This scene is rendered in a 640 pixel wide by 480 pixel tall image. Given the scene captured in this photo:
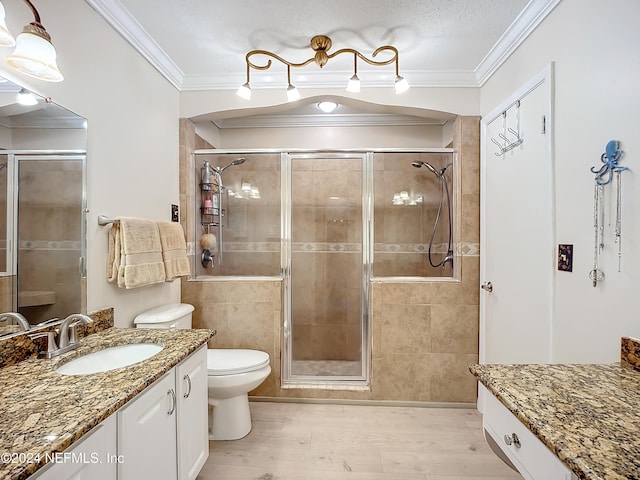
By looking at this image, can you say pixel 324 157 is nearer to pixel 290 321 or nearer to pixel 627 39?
pixel 290 321

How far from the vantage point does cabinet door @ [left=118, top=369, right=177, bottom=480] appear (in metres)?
0.99

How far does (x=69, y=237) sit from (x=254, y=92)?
160 centimetres

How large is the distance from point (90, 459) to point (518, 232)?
2.13 meters

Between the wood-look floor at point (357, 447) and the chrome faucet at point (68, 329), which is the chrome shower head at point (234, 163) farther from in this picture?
the wood-look floor at point (357, 447)

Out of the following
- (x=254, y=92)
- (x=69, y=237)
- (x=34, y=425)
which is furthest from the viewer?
(x=254, y=92)

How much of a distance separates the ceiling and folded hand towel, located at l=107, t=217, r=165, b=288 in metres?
1.08

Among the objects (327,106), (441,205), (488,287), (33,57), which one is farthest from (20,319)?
(441,205)

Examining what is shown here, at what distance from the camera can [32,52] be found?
1.13 metres

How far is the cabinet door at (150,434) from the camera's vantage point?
989mm

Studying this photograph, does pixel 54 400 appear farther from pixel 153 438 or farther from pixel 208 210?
pixel 208 210

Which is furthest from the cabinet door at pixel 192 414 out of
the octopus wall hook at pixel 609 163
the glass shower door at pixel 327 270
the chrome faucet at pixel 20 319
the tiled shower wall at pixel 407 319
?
the octopus wall hook at pixel 609 163

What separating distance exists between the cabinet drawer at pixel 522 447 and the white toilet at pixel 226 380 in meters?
1.36

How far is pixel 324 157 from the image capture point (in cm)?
256

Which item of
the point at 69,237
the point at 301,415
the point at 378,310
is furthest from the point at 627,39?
the point at 301,415
